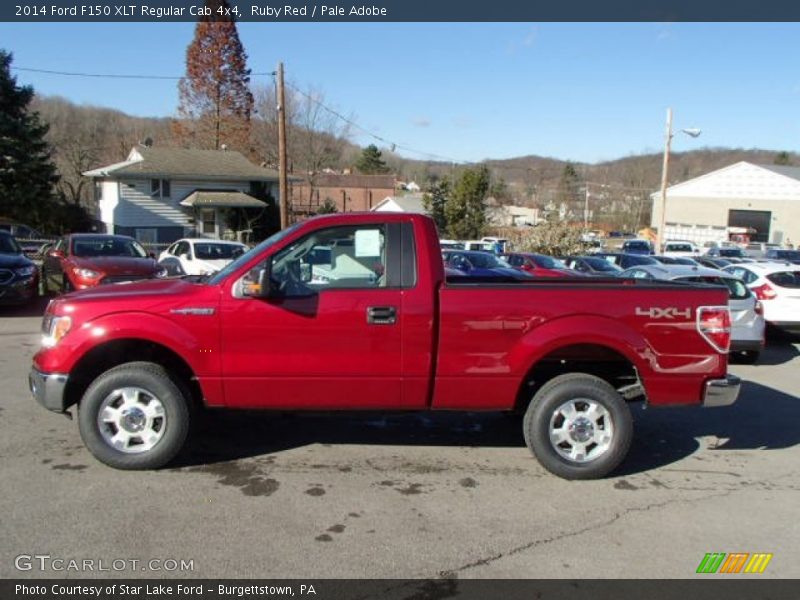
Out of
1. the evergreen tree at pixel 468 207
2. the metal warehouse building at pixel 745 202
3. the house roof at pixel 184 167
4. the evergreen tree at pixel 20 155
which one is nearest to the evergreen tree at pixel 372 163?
the metal warehouse building at pixel 745 202

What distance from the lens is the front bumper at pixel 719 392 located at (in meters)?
4.80

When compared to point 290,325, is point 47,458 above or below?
below

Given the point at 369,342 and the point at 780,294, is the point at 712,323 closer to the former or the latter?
the point at 369,342

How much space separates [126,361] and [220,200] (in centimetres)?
3151

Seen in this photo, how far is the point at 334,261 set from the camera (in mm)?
4781

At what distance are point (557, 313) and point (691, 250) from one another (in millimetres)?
45556

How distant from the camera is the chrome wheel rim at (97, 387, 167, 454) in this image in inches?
183

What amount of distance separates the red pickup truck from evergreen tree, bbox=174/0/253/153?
164ft

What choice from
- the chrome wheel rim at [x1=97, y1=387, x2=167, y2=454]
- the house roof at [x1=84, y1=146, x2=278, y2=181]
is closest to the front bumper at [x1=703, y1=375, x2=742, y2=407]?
the chrome wheel rim at [x1=97, y1=387, x2=167, y2=454]

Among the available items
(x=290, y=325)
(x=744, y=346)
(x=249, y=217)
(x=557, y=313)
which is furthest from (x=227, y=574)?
(x=249, y=217)

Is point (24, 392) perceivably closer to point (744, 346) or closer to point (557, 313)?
point (557, 313)

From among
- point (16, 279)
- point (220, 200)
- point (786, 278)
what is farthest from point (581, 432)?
point (220, 200)

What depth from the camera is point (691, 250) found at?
45.7 m

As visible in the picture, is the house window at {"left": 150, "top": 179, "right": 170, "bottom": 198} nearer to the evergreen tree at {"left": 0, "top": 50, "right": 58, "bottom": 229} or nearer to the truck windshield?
the evergreen tree at {"left": 0, "top": 50, "right": 58, "bottom": 229}
